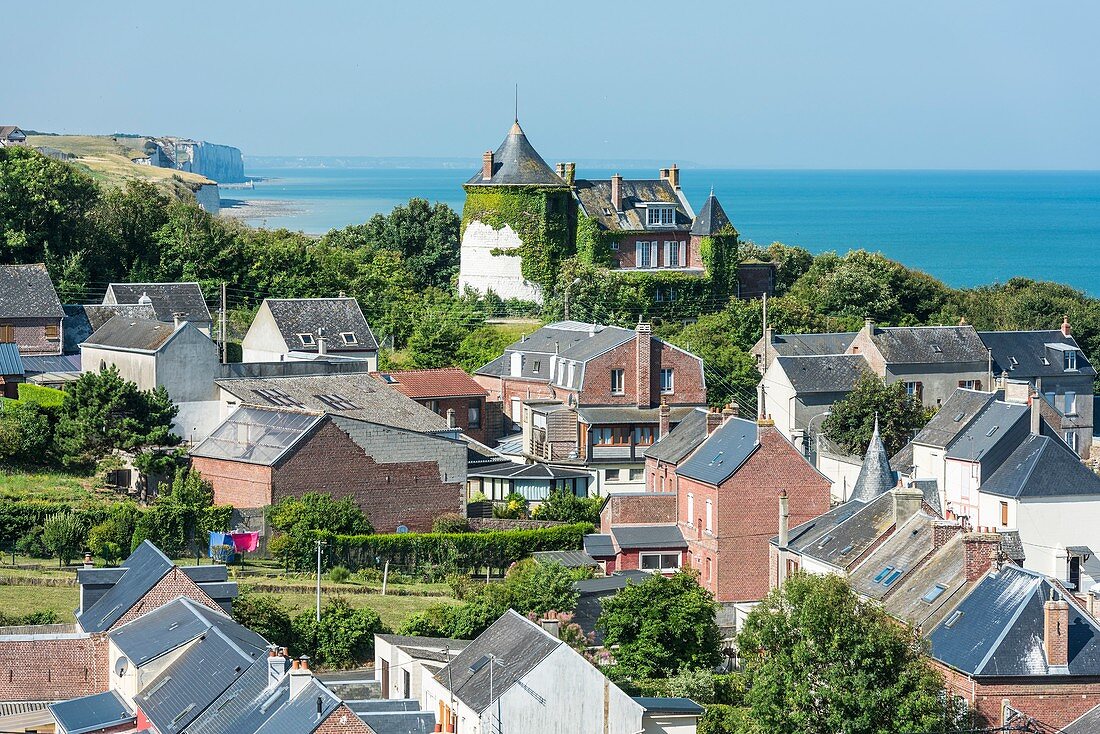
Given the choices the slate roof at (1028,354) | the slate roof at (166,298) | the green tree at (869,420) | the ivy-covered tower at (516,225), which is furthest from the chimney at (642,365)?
the slate roof at (166,298)

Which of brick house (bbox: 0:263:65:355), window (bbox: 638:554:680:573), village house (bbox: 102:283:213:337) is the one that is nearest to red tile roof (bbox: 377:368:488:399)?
village house (bbox: 102:283:213:337)

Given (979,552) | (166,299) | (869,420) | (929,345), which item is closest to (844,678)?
(979,552)

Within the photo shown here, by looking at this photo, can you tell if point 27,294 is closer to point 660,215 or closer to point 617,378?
Answer: point 617,378

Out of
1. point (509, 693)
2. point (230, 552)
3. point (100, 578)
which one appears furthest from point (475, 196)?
point (509, 693)

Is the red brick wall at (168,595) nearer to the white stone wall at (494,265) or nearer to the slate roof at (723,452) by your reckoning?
the slate roof at (723,452)

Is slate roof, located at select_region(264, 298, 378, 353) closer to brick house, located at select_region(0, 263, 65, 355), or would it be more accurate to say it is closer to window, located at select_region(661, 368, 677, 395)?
brick house, located at select_region(0, 263, 65, 355)

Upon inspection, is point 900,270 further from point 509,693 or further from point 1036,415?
point 509,693
